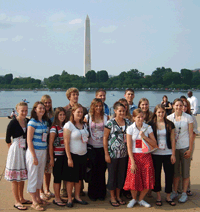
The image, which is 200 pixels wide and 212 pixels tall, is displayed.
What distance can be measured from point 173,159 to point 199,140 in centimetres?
576

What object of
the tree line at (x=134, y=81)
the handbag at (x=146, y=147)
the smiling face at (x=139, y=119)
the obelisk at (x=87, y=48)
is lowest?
the handbag at (x=146, y=147)

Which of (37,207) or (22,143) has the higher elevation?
(22,143)

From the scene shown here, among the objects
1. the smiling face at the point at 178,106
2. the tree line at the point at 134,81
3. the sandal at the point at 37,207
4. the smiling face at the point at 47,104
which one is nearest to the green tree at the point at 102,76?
the tree line at the point at 134,81

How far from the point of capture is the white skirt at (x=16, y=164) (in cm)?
436

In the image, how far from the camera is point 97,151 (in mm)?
4707

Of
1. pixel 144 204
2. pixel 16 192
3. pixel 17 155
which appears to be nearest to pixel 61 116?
pixel 17 155

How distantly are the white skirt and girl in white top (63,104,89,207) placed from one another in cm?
71

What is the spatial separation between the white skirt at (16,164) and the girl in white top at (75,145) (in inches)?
27.8

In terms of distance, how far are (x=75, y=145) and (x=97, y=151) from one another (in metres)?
0.44

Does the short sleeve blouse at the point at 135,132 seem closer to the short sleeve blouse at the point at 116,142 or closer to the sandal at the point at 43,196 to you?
the short sleeve blouse at the point at 116,142

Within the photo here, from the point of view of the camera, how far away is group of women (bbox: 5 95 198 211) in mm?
4406

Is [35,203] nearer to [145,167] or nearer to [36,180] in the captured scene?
[36,180]

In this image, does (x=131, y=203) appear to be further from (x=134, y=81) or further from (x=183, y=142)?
(x=134, y=81)

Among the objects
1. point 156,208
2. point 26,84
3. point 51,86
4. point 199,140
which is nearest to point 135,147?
point 156,208
